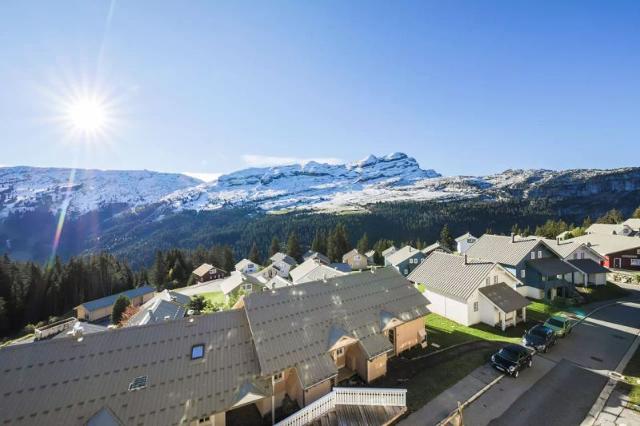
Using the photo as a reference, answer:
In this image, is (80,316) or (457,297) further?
(80,316)

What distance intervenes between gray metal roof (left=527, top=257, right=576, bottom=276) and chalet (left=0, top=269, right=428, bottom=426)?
83.7 ft

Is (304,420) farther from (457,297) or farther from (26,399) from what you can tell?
(457,297)

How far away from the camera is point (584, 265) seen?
41.0 metres

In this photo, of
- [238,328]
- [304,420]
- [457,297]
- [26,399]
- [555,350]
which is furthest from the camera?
[457,297]

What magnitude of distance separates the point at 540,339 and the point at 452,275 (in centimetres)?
997

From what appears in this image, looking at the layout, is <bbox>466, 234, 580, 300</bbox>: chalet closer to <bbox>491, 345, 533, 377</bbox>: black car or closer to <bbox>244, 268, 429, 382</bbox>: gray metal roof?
<bbox>491, 345, 533, 377</bbox>: black car

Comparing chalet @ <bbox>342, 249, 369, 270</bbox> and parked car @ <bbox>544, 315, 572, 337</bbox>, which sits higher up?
parked car @ <bbox>544, 315, 572, 337</bbox>

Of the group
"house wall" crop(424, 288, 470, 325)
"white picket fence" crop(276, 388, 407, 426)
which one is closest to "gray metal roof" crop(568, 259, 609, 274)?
"house wall" crop(424, 288, 470, 325)

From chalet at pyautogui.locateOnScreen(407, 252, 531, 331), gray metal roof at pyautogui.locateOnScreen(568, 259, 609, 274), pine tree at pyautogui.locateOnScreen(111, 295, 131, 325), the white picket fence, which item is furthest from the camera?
pine tree at pyautogui.locateOnScreen(111, 295, 131, 325)

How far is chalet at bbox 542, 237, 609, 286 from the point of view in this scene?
1570 inches

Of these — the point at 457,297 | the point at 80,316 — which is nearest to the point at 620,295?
the point at 457,297

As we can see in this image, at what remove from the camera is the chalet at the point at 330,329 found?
16.2 meters

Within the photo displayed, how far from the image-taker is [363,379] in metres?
19.0

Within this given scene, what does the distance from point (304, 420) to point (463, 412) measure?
9736 millimetres
